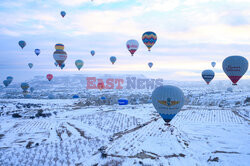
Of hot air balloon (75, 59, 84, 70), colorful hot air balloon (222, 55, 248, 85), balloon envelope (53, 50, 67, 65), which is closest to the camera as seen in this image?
colorful hot air balloon (222, 55, 248, 85)

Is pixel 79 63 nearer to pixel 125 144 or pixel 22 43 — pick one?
pixel 22 43

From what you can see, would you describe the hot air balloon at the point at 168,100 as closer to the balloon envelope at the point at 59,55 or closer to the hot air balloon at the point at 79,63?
the balloon envelope at the point at 59,55

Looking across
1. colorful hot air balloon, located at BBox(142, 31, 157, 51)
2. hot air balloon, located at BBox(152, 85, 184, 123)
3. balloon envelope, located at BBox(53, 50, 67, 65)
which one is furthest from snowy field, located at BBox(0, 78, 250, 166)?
balloon envelope, located at BBox(53, 50, 67, 65)

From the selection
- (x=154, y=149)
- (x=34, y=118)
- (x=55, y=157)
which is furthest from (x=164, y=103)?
(x=34, y=118)

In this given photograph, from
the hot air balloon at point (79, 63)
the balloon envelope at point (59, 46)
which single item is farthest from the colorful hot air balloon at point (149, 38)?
the hot air balloon at point (79, 63)

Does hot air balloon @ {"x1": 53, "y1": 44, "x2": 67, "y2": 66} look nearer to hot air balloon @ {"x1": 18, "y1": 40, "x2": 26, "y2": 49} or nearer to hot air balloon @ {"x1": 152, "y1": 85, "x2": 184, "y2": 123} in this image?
hot air balloon @ {"x1": 18, "y1": 40, "x2": 26, "y2": 49}

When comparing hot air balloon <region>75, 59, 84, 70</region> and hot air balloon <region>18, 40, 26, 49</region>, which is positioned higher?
hot air balloon <region>18, 40, 26, 49</region>

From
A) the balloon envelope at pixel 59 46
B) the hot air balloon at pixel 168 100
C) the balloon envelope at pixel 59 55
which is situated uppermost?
the balloon envelope at pixel 59 46
